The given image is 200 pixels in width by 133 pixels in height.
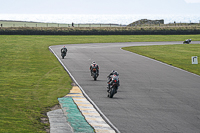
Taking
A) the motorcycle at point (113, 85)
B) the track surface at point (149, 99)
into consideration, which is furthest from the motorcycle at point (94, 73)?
the motorcycle at point (113, 85)

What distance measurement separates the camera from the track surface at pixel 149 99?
1364 cm

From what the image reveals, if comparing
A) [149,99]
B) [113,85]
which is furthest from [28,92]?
[149,99]

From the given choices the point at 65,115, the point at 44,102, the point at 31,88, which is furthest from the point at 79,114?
the point at 31,88

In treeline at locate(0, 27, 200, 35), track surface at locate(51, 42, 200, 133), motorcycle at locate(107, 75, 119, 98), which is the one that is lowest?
track surface at locate(51, 42, 200, 133)

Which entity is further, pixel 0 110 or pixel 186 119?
pixel 0 110

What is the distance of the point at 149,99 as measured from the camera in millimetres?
18438

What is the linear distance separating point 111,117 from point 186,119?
3081 millimetres

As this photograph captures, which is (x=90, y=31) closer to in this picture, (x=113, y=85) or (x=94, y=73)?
(x=94, y=73)

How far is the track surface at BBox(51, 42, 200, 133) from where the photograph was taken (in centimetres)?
1364

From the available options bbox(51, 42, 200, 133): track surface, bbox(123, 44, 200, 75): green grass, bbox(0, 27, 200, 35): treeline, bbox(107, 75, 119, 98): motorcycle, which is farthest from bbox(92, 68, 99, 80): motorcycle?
bbox(0, 27, 200, 35): treeline

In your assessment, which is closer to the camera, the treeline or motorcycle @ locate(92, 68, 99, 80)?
motorcycle @ locate(92, 68, 99, 80)

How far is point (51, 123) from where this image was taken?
45.8 ft

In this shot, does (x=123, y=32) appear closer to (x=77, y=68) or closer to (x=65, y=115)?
(x=77, y=68)

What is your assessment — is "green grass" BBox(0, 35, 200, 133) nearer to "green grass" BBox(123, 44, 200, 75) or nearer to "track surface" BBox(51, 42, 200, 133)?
"track surface" BBox(51, 42, 200, 133)
